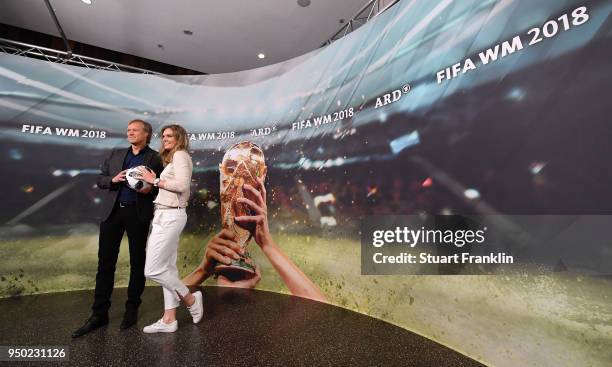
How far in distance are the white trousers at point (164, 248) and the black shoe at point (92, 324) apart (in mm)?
518

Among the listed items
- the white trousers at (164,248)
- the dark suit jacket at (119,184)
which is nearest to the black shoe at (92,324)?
the white trousers at (164,248)

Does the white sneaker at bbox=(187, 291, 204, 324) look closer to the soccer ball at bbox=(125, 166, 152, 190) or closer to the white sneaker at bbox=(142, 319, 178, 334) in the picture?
the white sneaker at bbox=(142, 319, 178, 334)

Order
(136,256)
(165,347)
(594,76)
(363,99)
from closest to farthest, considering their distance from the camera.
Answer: (594,76), (165,347), (136,256), (363,99)

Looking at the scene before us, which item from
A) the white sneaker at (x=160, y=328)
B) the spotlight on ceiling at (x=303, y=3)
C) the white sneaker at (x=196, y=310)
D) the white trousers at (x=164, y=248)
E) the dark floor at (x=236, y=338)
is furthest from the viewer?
the spotlight on ceiling at (x=303, y=3)

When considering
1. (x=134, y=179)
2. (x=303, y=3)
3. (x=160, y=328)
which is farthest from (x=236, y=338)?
(x=303, y=3)

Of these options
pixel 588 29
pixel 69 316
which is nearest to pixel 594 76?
pixel 588 29

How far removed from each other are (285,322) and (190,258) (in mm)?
1583

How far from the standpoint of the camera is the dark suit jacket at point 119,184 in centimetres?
204

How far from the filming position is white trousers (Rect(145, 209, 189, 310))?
186cm

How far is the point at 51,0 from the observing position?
11.8 feet

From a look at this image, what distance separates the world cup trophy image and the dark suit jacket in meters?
1.10

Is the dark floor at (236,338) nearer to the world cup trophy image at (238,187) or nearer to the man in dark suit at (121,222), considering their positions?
the man in dark suit at (121,222)

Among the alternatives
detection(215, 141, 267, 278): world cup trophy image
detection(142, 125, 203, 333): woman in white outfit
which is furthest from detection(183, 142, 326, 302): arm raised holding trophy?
detection(142, 125, 203, 333): woman in white outfit

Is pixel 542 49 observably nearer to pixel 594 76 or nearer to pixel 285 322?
pixel 594 76
